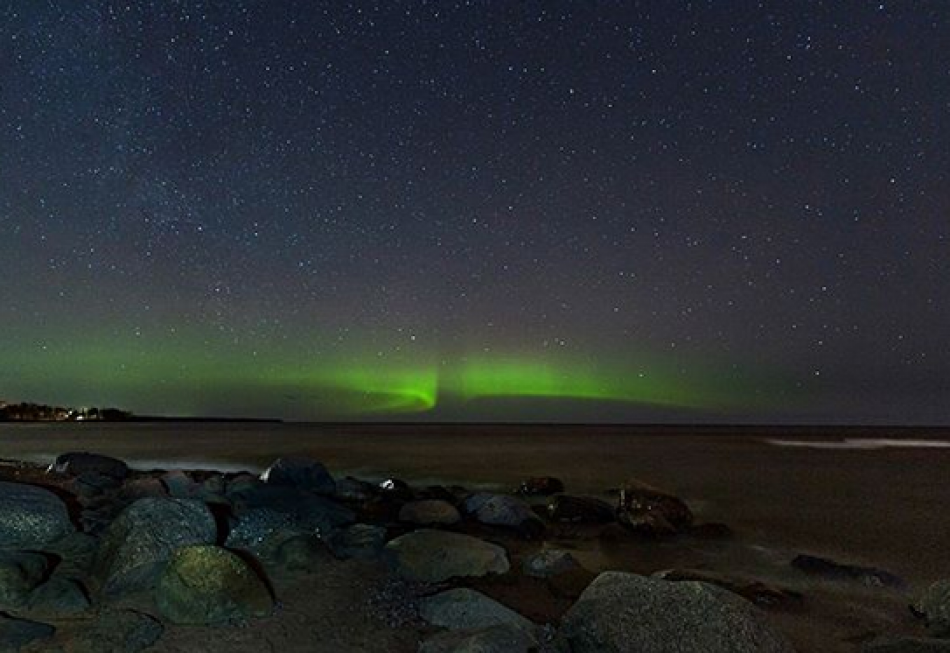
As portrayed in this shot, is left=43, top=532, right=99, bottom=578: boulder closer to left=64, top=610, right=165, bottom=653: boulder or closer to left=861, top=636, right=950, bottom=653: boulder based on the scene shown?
left=64, top=610, right=165, bottom=653: boulder

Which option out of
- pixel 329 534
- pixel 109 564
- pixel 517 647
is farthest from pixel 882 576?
pixel 109 564

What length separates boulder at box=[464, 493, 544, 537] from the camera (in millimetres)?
14698

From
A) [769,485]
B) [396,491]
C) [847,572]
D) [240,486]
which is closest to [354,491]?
[396,491]

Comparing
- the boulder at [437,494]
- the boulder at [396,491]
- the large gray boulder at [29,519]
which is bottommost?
the boulder at [437,494]

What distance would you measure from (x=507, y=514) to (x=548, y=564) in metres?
4.20

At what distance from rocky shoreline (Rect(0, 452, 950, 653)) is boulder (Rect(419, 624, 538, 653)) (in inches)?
0.9

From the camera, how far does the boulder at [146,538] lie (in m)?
8.02

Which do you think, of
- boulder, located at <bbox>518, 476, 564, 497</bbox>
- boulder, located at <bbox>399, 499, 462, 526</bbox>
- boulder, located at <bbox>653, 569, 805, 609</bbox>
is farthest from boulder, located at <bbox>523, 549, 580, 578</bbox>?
boulder, located at <bbox>518, 476, 564, 497</bbox>

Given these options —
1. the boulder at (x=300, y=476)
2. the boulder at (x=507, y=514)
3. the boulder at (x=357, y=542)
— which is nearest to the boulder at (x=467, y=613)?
the boulder at (x=357, y=542)

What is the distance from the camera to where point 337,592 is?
8.88 m

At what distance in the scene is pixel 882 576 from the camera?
11945 mm

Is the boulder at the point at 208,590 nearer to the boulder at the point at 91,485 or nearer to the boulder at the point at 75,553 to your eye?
the boulder at the point at 75,553

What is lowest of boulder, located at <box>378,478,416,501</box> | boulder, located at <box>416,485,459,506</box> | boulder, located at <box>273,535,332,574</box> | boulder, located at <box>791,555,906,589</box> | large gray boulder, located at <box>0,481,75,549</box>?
boulder, located at <box>791,555,906,589</box>

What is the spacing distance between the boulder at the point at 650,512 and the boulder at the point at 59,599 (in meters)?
11.0
